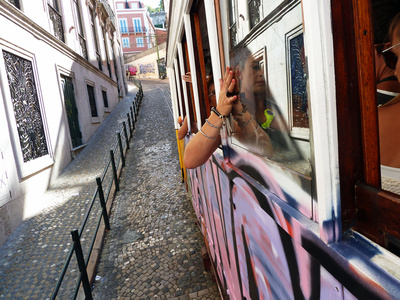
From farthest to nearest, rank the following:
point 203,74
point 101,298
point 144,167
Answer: point 144,167
point 101,298
point 203,74

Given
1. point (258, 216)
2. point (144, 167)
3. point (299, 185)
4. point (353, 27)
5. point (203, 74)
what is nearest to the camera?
point (353, 27)

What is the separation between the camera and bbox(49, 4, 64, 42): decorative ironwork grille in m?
8.45

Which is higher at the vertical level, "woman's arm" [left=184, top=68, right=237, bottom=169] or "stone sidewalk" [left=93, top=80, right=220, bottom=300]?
"woman's arm" [left=184, top=68, right=237, bottom=169]

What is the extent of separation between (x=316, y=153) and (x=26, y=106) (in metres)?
6.88

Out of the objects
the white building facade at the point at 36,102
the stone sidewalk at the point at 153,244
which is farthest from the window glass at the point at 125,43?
the stone sidewalk at the point at 153,244

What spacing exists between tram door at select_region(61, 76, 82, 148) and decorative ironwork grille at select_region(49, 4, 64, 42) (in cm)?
153

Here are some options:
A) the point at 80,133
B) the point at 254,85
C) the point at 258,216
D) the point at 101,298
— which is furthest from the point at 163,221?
the point at 80,133

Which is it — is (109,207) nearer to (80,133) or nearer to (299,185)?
(299,185)

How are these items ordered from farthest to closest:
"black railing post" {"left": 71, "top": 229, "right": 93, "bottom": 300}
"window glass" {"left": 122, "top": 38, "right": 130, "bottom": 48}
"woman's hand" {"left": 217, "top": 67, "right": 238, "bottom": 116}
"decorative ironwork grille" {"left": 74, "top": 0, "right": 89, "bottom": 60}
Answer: "window glass" {"left": 122, "top": 38, "right": 130, "bottom": 48}
"decorative ironwork grille" {"left": 74, "top": 0, "right": 89, "bottom": 60}
"black railing post" {"left": 71, "top": 229, "right": 93, "bottom": 300}
"woman's hand" {"left": 217, "top": 67, "right": 238, "bottom": 116}

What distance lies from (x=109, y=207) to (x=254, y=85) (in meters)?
4.68

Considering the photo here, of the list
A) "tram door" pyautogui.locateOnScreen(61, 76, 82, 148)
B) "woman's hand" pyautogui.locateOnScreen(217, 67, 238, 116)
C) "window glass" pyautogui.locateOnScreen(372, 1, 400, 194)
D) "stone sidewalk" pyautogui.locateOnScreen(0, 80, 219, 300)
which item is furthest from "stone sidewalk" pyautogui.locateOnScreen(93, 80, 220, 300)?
"tram door" pyautogui.locateOnScreen(61, 76, 82, 148)

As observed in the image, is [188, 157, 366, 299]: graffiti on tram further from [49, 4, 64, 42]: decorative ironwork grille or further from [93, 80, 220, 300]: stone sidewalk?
[49, 4, 64, 42]: decorative ironwork grille

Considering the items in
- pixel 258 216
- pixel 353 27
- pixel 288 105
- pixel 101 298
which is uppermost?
pixel 353 27

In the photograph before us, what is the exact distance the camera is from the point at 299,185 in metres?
0.75
